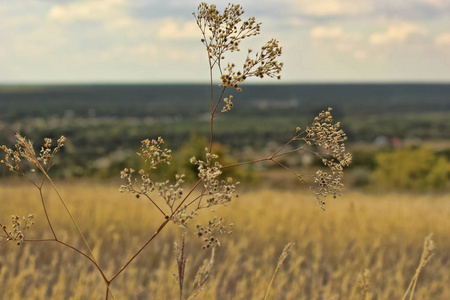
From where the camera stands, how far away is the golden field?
4.75m

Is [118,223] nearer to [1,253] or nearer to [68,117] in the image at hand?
[1,253]

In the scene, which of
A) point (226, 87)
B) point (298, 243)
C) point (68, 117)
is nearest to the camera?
point (226, 87)

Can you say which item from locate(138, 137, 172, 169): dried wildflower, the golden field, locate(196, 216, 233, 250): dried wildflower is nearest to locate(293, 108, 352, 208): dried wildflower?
locate(196, 216, 233, 250): dried wildflower

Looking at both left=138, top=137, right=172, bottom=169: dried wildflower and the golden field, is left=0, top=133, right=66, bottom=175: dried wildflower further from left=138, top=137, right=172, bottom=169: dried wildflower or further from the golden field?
the golden field

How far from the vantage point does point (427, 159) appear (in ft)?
188

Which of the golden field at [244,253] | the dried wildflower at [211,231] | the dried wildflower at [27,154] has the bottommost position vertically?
the golden field at [244,253]

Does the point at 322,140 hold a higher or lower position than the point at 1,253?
higher

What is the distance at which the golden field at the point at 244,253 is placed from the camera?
187 inches

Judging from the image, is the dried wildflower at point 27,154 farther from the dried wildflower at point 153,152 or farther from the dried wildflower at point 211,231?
the dried wildflower at point 211,231

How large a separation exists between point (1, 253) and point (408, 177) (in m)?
56.6

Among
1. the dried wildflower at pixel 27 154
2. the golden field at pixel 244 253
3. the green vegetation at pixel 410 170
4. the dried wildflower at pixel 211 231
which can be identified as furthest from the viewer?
the green vegetation at pixel 410 170

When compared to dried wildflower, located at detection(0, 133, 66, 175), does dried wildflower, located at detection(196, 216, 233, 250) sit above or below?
below

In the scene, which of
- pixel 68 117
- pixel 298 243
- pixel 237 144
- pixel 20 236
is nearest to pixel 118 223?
pixel 298 243

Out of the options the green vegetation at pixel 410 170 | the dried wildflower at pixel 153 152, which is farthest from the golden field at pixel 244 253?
the green vegetation at pixel 410 170
